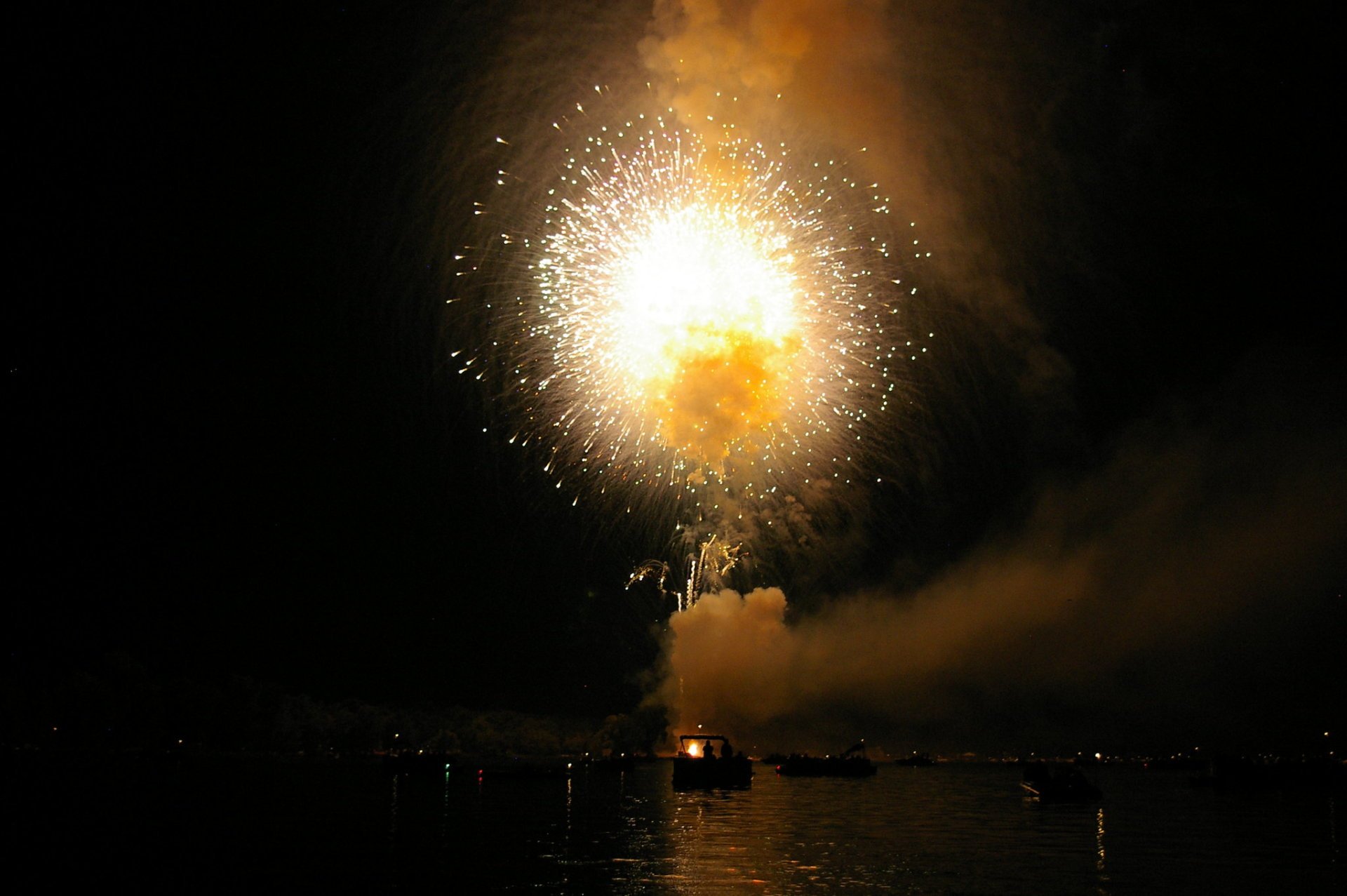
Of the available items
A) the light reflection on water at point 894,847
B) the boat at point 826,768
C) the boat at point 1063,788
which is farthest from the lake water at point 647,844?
the boat at point 826,768

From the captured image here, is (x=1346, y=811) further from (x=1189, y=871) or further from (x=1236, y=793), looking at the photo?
(x=1189, y=871)

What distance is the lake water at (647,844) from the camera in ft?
72.3

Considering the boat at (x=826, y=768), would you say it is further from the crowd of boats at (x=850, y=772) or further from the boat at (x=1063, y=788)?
the boat at (x=1063, y=788)

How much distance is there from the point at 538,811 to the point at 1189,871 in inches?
1187

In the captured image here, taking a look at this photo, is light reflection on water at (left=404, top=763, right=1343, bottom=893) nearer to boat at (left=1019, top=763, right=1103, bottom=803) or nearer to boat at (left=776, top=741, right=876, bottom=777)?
boat at (left=1019, top=763, right=1103, bottom=803)

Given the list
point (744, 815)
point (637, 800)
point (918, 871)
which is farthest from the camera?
point (637, 800)

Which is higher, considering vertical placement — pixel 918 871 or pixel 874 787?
pixel 918 871

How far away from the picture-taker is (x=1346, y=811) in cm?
5397

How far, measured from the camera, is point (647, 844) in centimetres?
3038

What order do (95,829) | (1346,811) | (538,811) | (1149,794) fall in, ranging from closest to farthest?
(95,829) → (538,811) → (1346,811) → (1149,794)

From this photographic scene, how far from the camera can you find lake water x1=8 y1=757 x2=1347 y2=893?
22.0m

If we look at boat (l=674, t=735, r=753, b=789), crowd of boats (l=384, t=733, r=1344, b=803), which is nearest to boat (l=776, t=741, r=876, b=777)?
crowd of boats (l=384, t=733, r=1344, b=803)

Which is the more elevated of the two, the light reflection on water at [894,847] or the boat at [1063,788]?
the light reflection on water at [894,847]

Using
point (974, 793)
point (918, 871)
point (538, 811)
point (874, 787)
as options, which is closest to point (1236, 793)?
point (974, 793)
